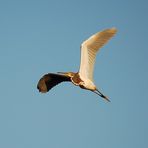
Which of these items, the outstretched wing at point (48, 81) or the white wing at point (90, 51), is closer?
the white wing at point (90, 51)

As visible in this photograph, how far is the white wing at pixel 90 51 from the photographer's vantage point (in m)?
25.5

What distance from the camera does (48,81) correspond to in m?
29.1

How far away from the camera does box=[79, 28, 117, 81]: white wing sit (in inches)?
1003

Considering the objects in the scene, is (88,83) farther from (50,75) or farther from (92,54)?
(50,75)

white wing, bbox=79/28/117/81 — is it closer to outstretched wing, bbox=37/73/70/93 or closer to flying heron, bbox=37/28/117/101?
flying heron, bbox=37/28/117/101

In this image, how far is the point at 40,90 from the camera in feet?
95.9

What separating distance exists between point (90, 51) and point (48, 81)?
179 inches

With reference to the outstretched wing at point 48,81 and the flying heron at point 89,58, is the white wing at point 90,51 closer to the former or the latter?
the flying heron at point 89,58

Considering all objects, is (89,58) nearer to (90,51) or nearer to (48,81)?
(90,51)

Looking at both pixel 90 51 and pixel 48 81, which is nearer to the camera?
pixel 90 51

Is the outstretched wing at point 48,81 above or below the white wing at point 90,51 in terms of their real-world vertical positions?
below

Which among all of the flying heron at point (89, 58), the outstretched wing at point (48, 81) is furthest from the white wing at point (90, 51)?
the outstretched wing at point (48, 81)

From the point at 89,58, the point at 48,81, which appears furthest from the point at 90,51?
the point at 48,81

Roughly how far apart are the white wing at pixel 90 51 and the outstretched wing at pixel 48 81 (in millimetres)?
3175
